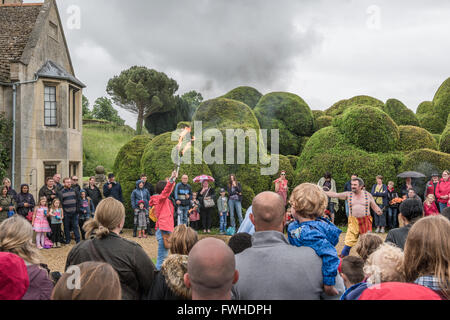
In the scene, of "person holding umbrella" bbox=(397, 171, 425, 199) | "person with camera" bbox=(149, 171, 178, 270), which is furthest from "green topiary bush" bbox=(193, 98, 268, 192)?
"person with camera" bbox=(149, 171, 178, 270)

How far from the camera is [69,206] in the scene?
37.8ft

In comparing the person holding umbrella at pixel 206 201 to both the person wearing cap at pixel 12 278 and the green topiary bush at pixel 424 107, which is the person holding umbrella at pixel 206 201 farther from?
the green topiary bush at pixel 424 107

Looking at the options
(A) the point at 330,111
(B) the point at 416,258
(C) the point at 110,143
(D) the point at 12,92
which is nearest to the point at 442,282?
(B) the point at 416,258

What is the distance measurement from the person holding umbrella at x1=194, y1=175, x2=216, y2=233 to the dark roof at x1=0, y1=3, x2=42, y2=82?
9.70 m

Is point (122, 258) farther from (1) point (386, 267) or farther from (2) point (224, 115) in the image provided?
(2) point (224, 115)

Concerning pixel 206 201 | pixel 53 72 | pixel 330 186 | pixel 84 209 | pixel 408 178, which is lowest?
pixel 84 209

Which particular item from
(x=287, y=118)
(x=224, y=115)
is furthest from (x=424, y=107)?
(x=224, y=115)

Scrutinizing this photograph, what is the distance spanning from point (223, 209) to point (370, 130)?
674 cm

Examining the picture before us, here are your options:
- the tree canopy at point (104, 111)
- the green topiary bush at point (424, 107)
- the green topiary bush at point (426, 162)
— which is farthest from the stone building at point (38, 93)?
the tree canopy at point (104, 111)

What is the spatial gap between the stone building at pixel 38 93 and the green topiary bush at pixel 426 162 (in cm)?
1486

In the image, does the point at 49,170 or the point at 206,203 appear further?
the point at 49,170

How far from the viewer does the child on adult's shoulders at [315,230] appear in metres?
2.65

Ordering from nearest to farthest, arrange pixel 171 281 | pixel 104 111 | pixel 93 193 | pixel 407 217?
pixel 171 281 < pixel 407 217 < pixel 93 193 < pixel 104 111

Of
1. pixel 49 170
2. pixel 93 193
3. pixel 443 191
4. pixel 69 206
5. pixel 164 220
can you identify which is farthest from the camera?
pixel 49 170
